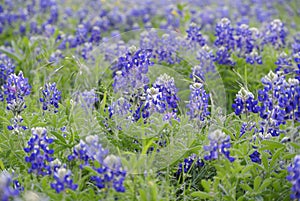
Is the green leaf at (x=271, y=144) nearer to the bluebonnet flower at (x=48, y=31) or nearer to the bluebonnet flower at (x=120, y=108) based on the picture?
the bluebonnet flower at (x=120, y=108)

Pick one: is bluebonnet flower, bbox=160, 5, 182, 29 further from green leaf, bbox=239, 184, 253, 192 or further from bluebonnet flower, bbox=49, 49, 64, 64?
green leaf, bbox=239, 184, 253, 192

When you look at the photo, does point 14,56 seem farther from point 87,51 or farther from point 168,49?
point 168,49

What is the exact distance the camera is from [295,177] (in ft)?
9.43

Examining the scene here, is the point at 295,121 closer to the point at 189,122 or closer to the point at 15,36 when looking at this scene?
Result: the point at 189,122

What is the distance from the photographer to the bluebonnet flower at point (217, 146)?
306 centimetres

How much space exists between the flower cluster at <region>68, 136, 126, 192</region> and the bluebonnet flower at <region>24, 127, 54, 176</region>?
0.15 meters

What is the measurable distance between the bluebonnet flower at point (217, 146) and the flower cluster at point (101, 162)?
52cm

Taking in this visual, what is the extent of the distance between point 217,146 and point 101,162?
2.20 feet

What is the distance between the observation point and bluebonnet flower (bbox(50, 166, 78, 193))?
9.55 ft

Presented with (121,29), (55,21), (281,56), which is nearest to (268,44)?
(281,56)

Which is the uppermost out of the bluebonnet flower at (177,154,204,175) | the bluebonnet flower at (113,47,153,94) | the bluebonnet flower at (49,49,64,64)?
the bluebonnet flower at (113,47,153,94)

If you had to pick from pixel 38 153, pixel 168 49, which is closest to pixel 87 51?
pixel 168 49

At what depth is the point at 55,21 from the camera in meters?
7.43

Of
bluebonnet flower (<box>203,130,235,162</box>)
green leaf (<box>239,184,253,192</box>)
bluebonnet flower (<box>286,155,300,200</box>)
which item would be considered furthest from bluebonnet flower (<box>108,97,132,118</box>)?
bluebonnet flower (<box>286,155,300,200</box>)
